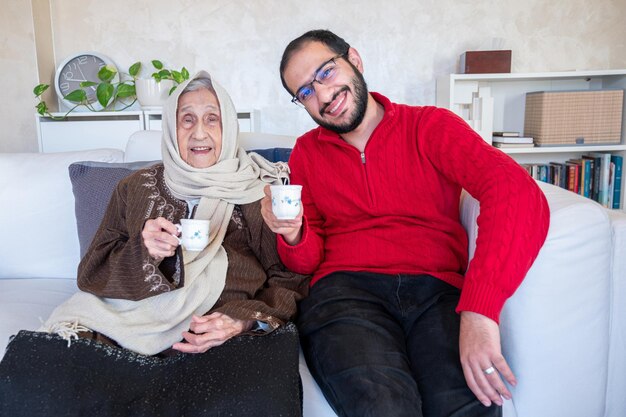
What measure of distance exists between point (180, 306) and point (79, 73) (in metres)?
2.53

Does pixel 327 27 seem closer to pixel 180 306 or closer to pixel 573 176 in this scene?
pixel 573 176

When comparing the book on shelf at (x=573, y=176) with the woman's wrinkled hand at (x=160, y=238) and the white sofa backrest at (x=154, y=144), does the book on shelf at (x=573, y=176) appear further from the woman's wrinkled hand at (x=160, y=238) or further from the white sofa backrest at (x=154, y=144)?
the woman's wrinkled hand at (x=160, y=238)

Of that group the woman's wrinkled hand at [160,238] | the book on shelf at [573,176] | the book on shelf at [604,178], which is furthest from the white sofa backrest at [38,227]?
the book on shelf at [604,178]

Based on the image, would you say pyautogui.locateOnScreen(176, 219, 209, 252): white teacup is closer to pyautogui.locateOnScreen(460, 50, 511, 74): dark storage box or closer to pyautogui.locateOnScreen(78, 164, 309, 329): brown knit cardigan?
pyautogui.locateOnScreen(78, 164, 309, 329): brown knit cardigan

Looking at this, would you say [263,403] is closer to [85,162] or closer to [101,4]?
[85,162]

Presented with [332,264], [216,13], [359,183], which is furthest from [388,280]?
[216,13]

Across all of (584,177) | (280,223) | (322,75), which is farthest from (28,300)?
(584,177)

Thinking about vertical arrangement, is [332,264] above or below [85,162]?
below

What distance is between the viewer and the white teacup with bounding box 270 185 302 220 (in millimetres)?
1188

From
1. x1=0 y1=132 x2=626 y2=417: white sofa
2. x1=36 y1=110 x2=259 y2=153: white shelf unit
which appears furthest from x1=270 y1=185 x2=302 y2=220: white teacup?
x1=36 y1=110 x2=259 y2=153: white shelf unit

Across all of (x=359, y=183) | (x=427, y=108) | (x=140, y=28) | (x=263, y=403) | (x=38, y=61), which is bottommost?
(x=263, y=403)

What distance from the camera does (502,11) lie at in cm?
332

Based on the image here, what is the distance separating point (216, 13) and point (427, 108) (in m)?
2.27

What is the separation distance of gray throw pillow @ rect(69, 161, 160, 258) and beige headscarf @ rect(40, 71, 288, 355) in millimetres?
256
